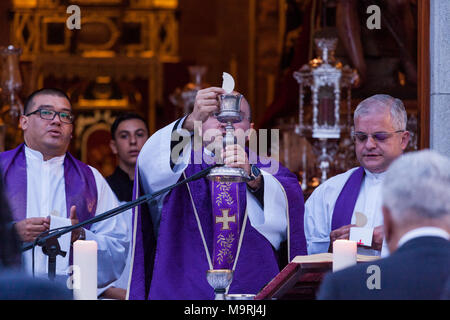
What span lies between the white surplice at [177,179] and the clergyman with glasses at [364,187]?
0.31 m

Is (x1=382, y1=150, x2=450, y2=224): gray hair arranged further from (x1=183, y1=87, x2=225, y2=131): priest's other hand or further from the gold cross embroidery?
the gold cross embroidery

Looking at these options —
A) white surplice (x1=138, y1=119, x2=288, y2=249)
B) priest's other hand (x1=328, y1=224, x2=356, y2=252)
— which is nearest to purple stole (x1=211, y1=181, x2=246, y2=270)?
white surplice (x1=138, y1=119, x2=288, y2=249)

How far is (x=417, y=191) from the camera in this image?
2.49 m

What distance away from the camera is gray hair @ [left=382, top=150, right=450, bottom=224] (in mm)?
2496

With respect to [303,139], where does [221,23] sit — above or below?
above

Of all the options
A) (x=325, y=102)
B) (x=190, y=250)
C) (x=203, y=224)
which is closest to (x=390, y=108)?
(x=203, y=224)

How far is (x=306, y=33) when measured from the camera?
923cm

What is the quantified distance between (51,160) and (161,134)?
0.95 m

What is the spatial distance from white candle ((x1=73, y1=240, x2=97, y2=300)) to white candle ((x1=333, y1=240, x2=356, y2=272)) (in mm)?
941

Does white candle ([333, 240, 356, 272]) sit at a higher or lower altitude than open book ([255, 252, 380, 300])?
higher

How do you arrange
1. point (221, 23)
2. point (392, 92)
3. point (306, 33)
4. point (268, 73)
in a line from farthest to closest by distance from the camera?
point (221, 23), point (268, 73), point (306, 33), point (392, 92)
